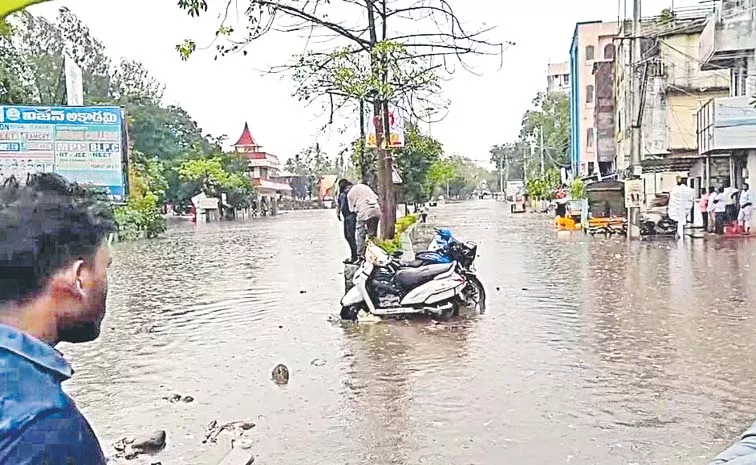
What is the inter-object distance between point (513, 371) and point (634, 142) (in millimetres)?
28623

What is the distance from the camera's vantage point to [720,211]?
25.1 metres

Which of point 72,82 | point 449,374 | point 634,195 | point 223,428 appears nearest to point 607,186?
point 634,195

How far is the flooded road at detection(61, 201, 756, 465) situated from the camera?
5.44 metres

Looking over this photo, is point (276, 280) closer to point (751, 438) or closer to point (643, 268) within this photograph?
point (643, 268)

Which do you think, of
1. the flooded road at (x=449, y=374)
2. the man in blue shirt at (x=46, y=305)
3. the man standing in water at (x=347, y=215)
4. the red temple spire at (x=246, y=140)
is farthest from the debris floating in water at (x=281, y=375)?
the red temple spire at (x=246, y=140)

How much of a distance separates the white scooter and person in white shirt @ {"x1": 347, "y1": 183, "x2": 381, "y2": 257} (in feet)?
8.91

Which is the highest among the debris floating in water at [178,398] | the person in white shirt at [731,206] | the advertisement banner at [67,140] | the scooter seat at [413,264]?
the advertisement banner at [67,140]

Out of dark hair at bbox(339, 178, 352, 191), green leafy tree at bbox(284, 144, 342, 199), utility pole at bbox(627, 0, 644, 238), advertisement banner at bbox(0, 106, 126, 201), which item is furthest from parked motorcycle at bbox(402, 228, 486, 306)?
green leafy tree at bbox(284, 144, 342, 199)

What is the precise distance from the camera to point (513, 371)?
24.2 feet

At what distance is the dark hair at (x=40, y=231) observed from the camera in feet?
4.73

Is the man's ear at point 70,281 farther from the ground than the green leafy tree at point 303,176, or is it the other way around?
the green leafy tree at point 303,176

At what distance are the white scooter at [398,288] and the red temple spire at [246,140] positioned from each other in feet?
270

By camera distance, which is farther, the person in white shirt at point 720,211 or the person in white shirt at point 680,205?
the person in white shirt at point 720,211

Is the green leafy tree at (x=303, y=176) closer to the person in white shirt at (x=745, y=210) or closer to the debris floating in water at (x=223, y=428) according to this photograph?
the person in white shirt at (x=745, y=210)
